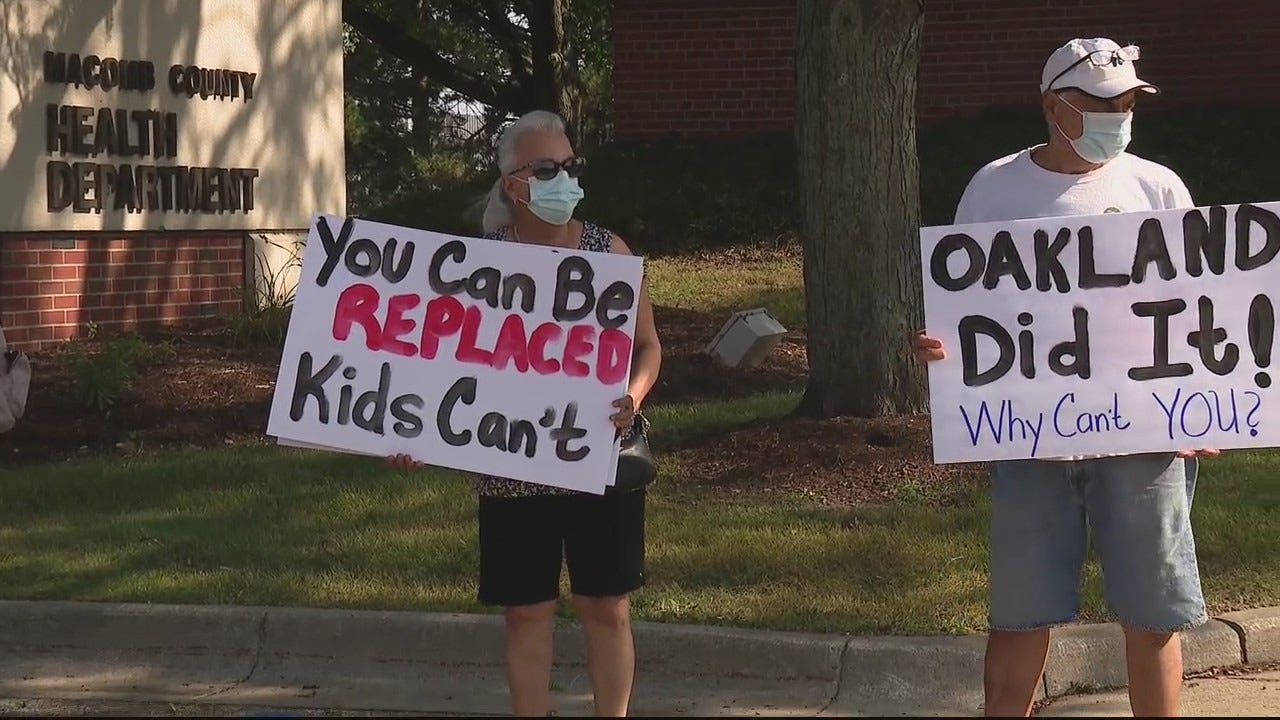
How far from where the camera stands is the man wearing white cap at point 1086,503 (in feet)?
13.1

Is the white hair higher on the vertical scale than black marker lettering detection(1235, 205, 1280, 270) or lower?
higher

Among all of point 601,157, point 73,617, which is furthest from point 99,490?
point 601,157

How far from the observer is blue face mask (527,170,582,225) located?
4.37m

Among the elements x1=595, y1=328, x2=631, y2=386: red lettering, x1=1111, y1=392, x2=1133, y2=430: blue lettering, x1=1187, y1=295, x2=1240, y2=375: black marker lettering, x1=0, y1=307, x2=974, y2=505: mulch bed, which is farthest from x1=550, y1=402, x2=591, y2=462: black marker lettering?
x1=0, y1=307, x2=974, y2=505: mulch bed

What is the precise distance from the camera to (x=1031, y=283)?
4211 mm

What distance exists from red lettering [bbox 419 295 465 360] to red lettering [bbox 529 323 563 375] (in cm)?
22

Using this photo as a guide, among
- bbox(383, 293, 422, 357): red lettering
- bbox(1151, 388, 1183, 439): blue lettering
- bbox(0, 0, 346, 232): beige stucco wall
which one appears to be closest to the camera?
bbox(1151, 388, 1183, 439): blue lettering

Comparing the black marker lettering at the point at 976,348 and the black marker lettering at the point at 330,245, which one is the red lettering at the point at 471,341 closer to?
the black marker lettering at the point at 330,245

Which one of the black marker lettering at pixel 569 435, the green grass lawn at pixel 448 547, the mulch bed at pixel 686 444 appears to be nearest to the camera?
the black marker lettering at pixel 569 435

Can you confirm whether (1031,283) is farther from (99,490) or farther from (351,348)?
(99,490)

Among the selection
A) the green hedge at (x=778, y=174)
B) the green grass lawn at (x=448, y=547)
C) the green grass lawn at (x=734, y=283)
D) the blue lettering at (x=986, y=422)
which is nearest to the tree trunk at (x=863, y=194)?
the green grass lawn at (x=448, y=547)

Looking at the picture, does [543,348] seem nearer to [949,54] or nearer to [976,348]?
[976,348]

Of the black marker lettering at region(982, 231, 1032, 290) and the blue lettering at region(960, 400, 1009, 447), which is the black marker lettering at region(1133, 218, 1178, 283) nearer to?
the black marker lettering at region(982, 231, 1032, 290)

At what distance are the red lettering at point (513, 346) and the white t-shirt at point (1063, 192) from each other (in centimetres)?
121
